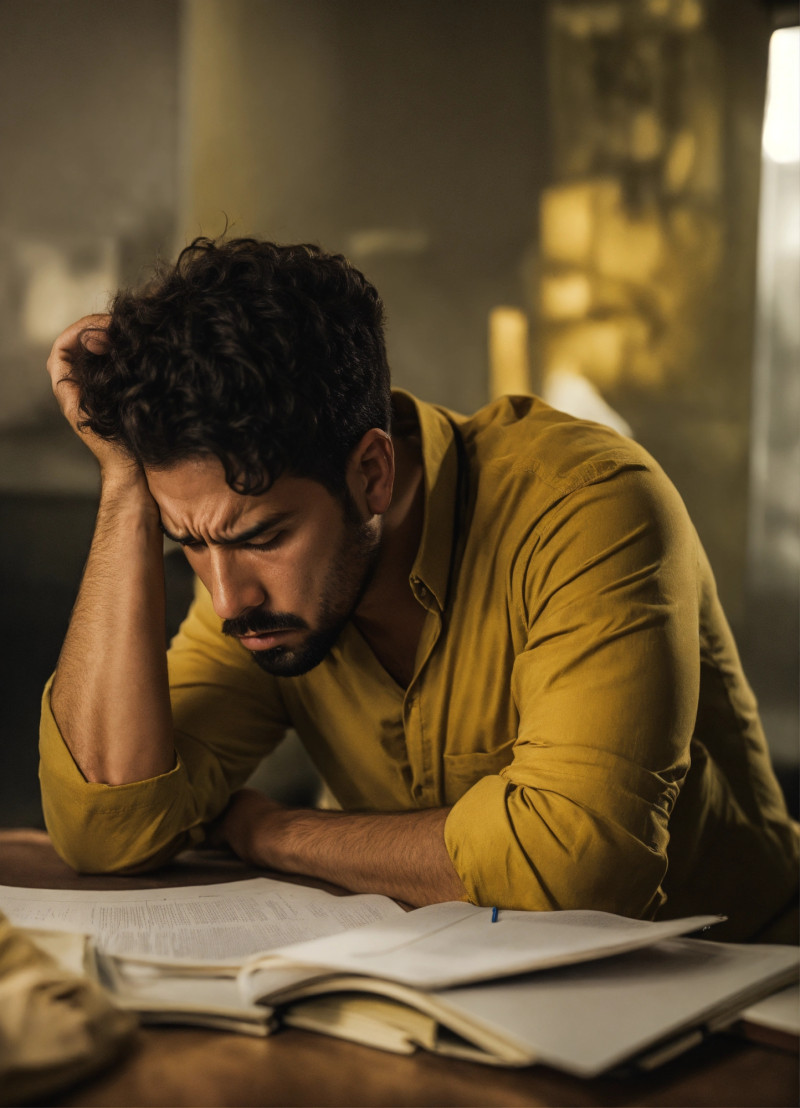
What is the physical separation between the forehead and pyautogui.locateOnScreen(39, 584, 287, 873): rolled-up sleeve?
0.27 metres

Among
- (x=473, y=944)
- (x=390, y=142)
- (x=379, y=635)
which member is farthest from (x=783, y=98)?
(x=473, y=944)

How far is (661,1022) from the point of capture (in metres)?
0.53

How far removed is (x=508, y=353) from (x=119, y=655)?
113 centimetres

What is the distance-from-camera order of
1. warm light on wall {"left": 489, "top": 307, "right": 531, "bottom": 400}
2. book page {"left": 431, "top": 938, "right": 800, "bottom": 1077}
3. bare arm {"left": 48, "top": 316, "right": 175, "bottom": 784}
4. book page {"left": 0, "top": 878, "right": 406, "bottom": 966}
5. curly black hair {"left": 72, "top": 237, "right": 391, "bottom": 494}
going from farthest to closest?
warm light on wall {"left": 489, "top": 307, "right": 531, "bottom": 400} < bare arm {"left": 48, "top": 316, "right": 175, "bottom": 784} < curly black hair {"left": 72, "top": 237, "right": 391, "bottom": 494} < book page {"left": 0, "top": 878, "right": 406, "bottom": 966} < book page {"left": 431, "top": 938, "right": 800, "bottom": 1077}

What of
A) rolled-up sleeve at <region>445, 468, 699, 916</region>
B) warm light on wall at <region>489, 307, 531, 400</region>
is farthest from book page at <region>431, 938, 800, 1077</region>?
warm light on wall at <region>489, 307, 531, 400</region>

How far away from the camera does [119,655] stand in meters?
1.01

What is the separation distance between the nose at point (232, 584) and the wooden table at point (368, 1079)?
44 cm

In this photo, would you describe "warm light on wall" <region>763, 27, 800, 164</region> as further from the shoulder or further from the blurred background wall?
the shoulder

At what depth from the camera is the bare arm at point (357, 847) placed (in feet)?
2.67

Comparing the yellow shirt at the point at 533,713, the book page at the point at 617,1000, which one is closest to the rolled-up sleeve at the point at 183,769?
the yellow shirt at the point at 533,713

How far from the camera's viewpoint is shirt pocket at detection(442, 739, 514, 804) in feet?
3.35

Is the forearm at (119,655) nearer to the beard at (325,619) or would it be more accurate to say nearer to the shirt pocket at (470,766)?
the beard at (325,619)

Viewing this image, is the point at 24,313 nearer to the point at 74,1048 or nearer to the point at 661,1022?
the point at 74,1048

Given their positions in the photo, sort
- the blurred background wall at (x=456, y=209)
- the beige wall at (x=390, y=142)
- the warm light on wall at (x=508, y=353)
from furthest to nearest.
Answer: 1. the warm light on wall at (x=508, y=353)
2. the beige wall at (x=390, y=142)
3. the blurred background wall at (x=456, y=209)
